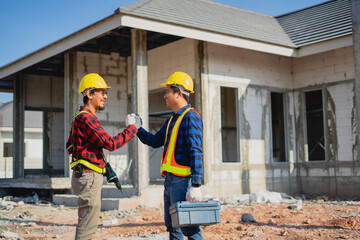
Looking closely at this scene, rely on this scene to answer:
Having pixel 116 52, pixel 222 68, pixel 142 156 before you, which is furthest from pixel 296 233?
pixel 116 52

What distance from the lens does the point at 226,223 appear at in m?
8.44

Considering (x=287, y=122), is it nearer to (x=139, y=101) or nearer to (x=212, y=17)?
(x=212, y=17)

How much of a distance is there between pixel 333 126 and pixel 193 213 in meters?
10.7

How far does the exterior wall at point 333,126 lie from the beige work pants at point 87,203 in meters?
10.6

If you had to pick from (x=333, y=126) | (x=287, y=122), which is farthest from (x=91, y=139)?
(x=287, y=122)

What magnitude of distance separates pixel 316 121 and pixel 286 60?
5.16 meters

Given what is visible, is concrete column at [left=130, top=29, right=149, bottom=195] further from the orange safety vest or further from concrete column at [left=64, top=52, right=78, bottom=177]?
the orange safety vest

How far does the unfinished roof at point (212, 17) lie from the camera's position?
11.2 metres

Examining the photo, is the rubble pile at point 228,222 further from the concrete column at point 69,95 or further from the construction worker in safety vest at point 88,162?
the construction worker in safety vest at point 88,162

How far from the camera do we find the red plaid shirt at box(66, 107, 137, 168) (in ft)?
14.8

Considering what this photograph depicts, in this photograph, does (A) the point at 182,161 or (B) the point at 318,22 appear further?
(B) the point at 318,22

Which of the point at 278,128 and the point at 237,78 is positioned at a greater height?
the point at 237,78

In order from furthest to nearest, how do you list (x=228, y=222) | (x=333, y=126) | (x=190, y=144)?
(x=333, y=126)
(x=228, y=222)
(x=190, y=144)

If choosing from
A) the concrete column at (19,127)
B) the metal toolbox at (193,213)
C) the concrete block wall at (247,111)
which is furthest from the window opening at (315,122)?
the metal toolbox at (193,213)
